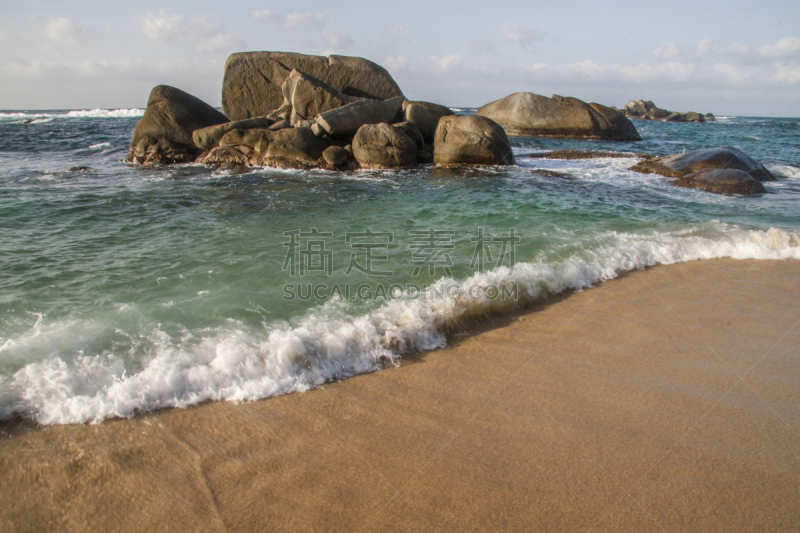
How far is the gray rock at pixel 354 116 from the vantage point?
1224 cm

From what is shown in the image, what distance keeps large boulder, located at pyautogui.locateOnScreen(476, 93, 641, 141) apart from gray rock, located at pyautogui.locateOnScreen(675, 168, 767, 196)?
13.4 metres

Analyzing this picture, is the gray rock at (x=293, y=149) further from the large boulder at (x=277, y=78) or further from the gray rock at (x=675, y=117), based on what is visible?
the gray rock at (x=675, y=117)

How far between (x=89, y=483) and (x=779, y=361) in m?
4.78

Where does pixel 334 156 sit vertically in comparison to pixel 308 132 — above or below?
below

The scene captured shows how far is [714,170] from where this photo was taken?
10734 millimetres

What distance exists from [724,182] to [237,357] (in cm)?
1164

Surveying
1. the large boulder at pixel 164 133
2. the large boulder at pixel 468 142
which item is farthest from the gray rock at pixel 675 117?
the large boulder at pixel 164 133

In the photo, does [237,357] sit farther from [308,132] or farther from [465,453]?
[308,132]

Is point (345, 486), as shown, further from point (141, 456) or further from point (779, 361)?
point (779, 361)

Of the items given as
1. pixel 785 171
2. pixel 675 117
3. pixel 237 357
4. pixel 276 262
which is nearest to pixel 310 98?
pixel 276 262

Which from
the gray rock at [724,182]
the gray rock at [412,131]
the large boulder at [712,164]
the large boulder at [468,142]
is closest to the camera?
the gray rock at [724,182]

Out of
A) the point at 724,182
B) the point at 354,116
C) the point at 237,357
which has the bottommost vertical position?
the point at 237,357

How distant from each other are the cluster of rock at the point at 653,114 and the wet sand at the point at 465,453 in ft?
188

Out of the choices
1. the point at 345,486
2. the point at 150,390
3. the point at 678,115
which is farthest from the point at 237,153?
the point at 678,115
